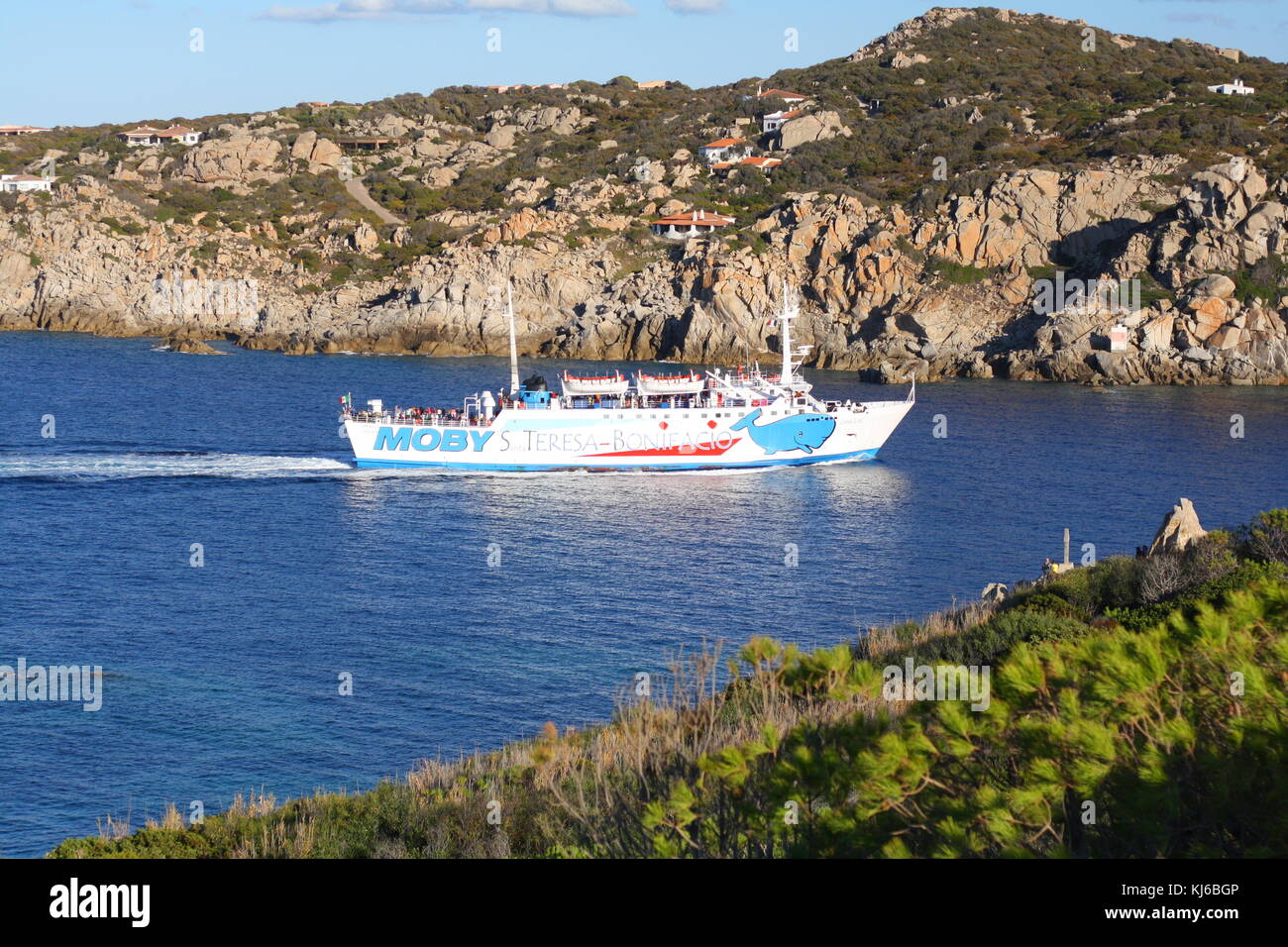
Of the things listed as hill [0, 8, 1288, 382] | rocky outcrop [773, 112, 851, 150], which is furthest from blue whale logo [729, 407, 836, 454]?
rocky outcrop [773, 112, 851, 150]

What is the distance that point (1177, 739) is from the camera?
10.2m

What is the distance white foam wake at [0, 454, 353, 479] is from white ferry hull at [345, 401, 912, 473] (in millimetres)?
2878

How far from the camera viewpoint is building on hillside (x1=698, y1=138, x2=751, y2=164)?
146 m

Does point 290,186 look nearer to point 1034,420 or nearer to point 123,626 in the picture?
point 1034,420

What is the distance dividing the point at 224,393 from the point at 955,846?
79.0 metres

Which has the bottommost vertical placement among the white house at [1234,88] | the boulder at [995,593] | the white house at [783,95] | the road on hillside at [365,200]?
the boulder at [995,593]

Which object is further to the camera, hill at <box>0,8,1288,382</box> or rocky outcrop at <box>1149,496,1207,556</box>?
hill at <box>0,8,1288,382</box>
